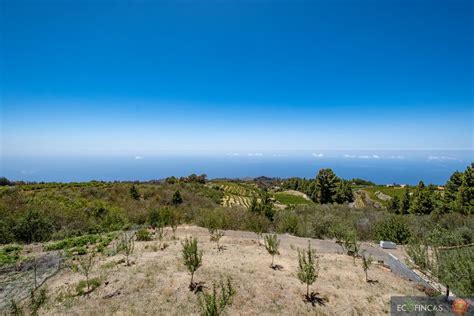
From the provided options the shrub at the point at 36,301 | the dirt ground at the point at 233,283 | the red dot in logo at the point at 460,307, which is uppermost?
the shrub at the point at 36,301

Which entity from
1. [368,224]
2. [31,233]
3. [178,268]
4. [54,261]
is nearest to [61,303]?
[178,268]

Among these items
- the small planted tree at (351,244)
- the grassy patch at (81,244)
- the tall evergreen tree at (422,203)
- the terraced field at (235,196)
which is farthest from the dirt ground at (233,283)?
the tall evergreen tree at (422,203)

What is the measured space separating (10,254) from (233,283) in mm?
11434

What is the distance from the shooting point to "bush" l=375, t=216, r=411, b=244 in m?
15.3

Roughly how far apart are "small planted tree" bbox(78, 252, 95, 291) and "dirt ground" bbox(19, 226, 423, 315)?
275mm

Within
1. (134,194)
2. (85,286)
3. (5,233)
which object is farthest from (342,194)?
(5,233)

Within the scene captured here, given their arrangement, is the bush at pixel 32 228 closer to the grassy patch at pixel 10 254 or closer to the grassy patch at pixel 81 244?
the grassy patch at pixel 10 254

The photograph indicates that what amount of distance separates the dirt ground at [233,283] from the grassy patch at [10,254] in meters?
3.29

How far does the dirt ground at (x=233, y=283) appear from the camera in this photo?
6.67 metres

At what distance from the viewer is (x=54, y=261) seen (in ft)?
33.9

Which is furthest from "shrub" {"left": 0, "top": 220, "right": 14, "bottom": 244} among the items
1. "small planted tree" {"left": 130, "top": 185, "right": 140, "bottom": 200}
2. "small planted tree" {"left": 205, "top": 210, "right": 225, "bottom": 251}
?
"small planted tree" {"left": 130, "top": 185, "right": 140, "bottom": 200}

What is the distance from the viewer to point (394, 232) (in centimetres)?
1545

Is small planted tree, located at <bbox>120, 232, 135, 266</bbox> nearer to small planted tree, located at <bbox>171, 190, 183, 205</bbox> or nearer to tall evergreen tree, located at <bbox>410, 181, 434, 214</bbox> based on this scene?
small planted tree, located at <bbox>171, 190, 183, 205</bbox>

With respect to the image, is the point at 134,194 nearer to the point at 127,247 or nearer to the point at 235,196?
the point at 127,247
